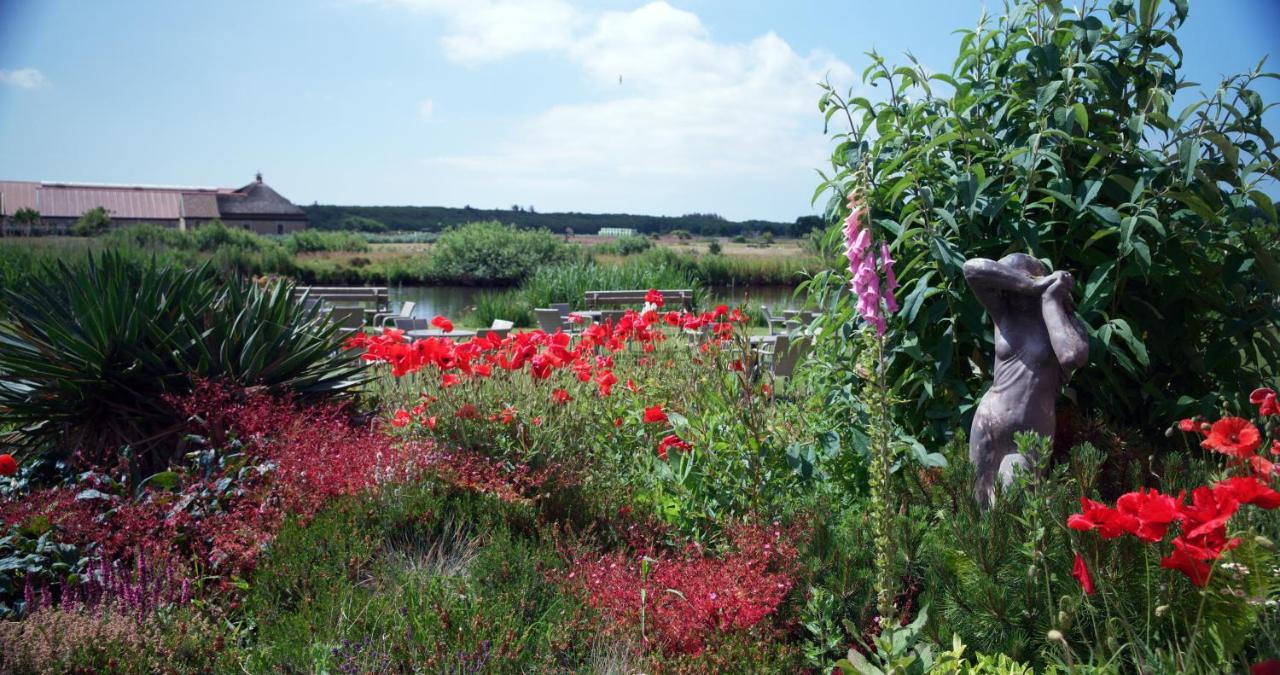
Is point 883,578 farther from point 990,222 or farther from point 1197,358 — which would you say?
point 1197,358

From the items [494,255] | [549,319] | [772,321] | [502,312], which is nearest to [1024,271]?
[549,319]

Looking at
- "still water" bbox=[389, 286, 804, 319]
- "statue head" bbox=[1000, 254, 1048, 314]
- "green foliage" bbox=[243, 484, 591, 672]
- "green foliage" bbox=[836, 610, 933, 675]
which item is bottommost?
"still water" bbox=[389, 286, 804, 319]

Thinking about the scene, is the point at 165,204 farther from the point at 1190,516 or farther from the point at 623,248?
the point at 1190,516

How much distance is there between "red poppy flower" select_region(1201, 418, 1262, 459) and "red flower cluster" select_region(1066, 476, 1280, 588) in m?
0.59

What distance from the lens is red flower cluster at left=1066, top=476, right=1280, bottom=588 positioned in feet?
4.66

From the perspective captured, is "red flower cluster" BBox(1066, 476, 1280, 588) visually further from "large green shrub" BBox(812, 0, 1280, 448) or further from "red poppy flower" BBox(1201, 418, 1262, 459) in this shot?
"large green shrub" BBox(812, 0, 1280, 448)

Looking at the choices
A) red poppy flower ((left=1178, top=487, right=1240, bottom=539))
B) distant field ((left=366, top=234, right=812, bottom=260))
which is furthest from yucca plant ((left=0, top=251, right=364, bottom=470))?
distant field ((left=366, top=234, right=812, bottom=260))

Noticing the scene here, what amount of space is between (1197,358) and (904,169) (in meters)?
1.43

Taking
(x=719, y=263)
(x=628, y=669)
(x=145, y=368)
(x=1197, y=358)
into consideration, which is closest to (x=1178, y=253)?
(x=1197, y=358)

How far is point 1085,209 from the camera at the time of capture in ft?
10.9

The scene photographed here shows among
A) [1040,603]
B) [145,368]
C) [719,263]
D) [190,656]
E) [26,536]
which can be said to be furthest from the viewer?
[719,263]

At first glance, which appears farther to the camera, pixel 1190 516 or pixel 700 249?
pixel 700 249

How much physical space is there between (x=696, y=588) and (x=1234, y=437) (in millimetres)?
1471

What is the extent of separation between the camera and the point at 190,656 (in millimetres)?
2523
